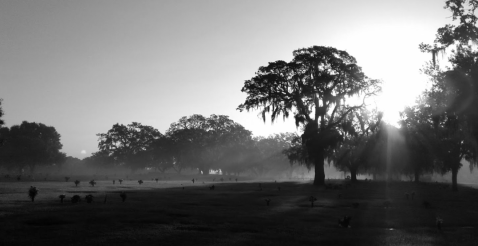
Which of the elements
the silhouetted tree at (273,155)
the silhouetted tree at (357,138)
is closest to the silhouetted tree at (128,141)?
the silhouetted tree at (273,155)

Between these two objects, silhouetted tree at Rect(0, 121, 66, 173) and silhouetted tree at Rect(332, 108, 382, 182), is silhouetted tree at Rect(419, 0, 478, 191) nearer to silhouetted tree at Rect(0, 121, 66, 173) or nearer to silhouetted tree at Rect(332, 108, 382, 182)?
silhouetted tree at Rect(332, 108, 382, 182)

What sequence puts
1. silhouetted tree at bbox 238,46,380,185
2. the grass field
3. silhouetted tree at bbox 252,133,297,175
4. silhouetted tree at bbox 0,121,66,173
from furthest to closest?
silhouetted tree at bbox 252,133,297,175, silhouetted tree at bbox 0,121,66,173, silhouetted tree at bbox 238,46,380,185, the grass field

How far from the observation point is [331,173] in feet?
655

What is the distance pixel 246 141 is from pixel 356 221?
391ft

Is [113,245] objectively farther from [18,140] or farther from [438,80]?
[18,140]

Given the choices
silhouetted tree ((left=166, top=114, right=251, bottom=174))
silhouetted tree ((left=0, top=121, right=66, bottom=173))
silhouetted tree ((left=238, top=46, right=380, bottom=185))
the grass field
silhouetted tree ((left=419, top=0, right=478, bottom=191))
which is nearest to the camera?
the grass field

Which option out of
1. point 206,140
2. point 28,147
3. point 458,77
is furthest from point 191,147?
point 458,77

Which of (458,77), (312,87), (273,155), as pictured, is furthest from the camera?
(273,155)

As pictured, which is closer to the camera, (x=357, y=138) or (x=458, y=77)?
(x=458, y=77)

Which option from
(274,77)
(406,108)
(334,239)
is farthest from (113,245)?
(406,108)

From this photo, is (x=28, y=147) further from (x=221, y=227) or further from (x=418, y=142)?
(x=221, y=227)

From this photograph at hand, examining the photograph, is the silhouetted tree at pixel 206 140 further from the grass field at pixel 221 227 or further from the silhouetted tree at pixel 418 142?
the grass field at pixel 221 227

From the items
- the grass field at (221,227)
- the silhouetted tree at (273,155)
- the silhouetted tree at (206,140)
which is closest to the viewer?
the grass field at (221,227)

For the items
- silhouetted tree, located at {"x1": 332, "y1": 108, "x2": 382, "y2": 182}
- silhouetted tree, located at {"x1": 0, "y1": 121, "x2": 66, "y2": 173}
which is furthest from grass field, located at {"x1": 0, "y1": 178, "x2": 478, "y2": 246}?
silhouetted tree, located at {"x1": 0, "y1": 121, "x2": 66, "y2": 173}
